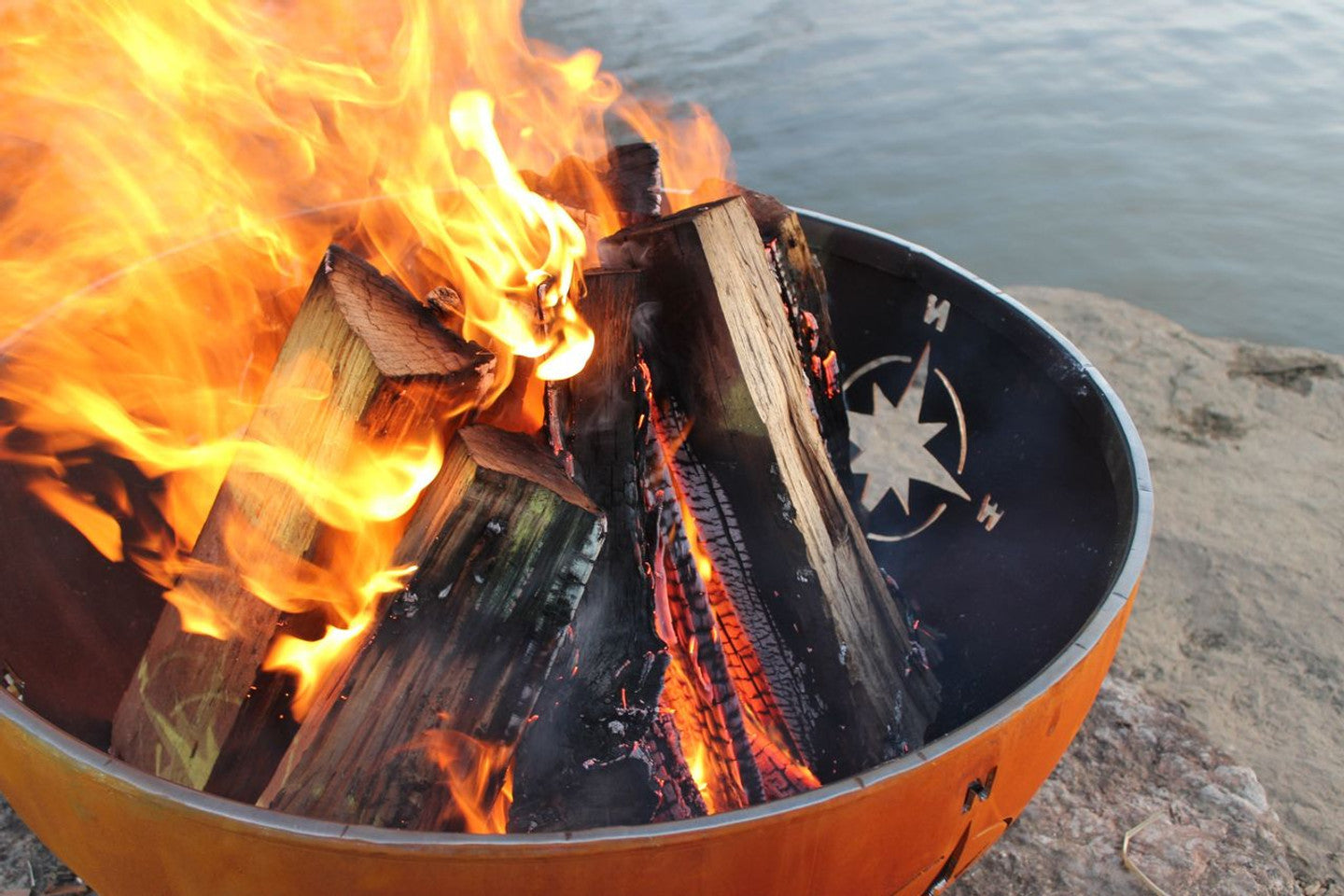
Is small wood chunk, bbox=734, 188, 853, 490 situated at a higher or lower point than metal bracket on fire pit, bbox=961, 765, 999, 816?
higher

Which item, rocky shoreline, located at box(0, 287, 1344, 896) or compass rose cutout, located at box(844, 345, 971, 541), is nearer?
rocky shoreline, located at box(0, 287, 1344, 896)

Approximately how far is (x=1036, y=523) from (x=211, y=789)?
133cm

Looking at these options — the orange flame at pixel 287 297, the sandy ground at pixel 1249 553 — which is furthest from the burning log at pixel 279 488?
the sandy ground at pixel 1249 553

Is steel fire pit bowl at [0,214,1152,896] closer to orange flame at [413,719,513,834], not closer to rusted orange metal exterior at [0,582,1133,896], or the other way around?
rusted orange metal exterior at [0,582,1133,896]

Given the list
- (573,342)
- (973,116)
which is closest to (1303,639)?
(573,342)

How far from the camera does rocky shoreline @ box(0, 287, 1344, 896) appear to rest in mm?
1833

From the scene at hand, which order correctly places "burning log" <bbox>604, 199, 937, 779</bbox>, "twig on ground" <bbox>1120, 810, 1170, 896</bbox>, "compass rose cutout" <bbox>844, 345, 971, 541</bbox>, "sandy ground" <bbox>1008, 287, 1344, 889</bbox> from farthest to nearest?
"compass rose cutout" <bbox>844, 345, 971, 541</bbox> < "sandy ground" <bbox>1008, 287, 1344, 889</bbox> < "twig on ground" <bbox>1120, 810, 1170, 896</bbox> < "burning log" <bbox>604, 199, 937, 779</bbox>

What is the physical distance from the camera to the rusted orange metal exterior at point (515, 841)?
3.02 ft

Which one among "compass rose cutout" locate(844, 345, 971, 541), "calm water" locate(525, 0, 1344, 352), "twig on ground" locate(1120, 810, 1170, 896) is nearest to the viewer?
"twig on ground" locate(1120, 810, 1170, 896)

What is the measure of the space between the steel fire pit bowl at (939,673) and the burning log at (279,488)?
175mm

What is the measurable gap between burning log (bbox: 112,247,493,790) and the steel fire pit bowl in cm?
17

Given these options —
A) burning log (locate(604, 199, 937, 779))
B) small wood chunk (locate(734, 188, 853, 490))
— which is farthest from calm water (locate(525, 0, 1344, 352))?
burning log (locate(604, 199, 937, 779))

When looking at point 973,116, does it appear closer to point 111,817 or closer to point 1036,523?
point 1036,523

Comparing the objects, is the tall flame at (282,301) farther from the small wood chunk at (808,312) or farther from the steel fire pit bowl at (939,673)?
the small wood chunk at (808,312)
